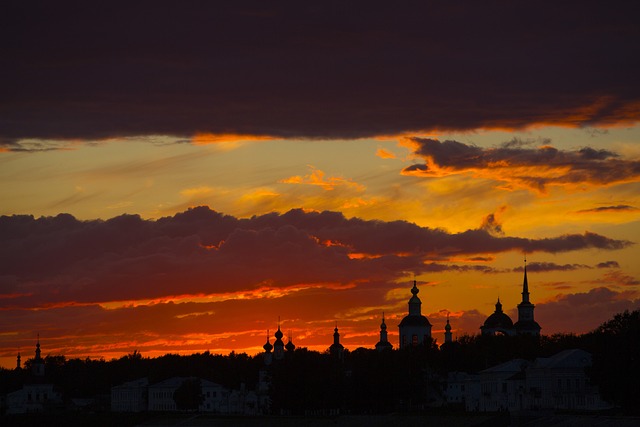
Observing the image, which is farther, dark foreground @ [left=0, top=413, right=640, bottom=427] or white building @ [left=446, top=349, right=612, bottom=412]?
white building @ [left=446, top=349, right=612, bottom=412]

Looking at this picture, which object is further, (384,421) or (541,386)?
(384,421)

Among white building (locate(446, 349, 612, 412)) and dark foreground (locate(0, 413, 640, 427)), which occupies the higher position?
white building (locate(446, 349, 612, 412))

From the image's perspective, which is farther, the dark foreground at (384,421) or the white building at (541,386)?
the white building at (541,386)

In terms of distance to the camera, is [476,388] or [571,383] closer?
[571,383]

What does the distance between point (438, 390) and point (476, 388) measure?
13957 millimetres

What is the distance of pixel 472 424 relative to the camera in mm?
130500

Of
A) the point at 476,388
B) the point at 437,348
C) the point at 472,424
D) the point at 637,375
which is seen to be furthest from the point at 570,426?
the point at 437,348

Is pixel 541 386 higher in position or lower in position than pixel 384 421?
higher

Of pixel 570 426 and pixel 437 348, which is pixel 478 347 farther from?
pixel 570 426

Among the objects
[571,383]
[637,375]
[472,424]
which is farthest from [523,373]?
[637,375]

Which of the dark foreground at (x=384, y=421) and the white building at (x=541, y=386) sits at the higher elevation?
the white building at (x=541, y=386)

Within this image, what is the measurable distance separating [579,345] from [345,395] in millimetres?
29570

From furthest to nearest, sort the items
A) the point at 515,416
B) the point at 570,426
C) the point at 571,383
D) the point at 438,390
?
1. the point at 438,390
2. the point at 571,383
3. the point at 515,416
4. the point at 570,426

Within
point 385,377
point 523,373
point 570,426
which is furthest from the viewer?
point 385,377
